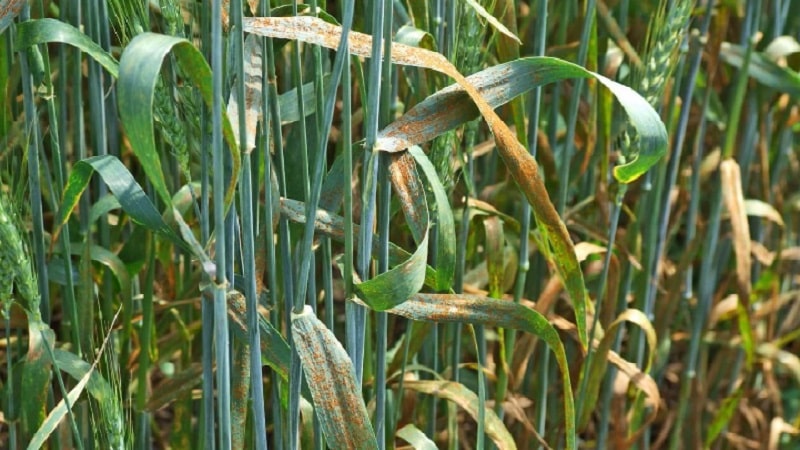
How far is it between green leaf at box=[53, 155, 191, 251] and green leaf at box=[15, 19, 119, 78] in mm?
78

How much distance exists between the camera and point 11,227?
83 centimetres

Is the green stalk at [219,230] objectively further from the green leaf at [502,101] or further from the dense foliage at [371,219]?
the green leaf at [502,101]

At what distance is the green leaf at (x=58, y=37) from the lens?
0.85m

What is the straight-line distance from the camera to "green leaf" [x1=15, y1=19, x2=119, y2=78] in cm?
85

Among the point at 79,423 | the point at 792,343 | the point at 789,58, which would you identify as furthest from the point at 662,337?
the point at 79,423

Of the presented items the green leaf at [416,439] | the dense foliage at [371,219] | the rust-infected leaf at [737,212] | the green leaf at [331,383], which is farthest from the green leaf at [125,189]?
the rust-infected leaf at [737,212]

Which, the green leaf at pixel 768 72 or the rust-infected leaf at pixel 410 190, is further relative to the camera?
the green leaf at pixel 768 72

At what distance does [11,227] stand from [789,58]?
1188 mm

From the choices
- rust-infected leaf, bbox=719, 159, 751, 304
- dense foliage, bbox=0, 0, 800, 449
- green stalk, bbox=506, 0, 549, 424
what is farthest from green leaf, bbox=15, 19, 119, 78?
rust-infected leaf, bbox=719, 159, 751, 304

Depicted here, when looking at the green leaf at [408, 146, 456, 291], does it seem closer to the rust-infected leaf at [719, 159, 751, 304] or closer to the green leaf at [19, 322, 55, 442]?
the green leaf at [19, 322, 55, 442]

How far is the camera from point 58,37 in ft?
2.80

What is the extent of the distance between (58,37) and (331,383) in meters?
0.35

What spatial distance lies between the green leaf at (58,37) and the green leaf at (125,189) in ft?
0.26

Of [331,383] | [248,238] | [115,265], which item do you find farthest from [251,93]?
[115,265]
